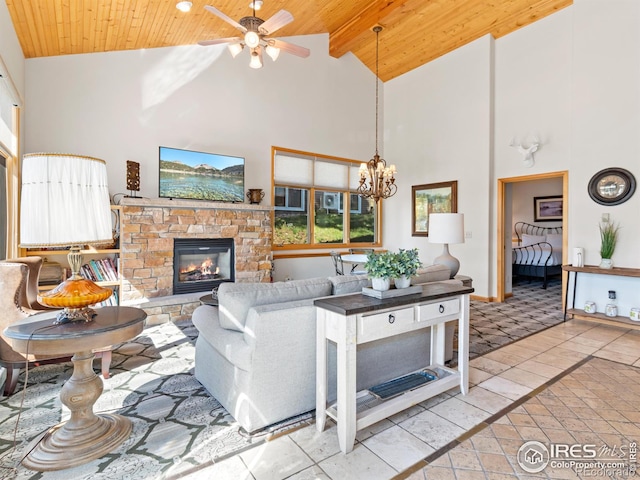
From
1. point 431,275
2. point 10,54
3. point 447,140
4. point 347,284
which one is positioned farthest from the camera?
point 447,140

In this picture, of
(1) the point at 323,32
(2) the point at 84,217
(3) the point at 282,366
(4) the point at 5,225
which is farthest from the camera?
(1) the point at 323,32

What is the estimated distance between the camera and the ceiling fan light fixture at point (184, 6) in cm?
393

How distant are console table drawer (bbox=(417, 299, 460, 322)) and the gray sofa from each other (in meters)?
0.41

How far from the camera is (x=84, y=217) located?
5.82 ft

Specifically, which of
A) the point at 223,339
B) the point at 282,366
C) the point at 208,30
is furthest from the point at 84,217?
the point at 208,30

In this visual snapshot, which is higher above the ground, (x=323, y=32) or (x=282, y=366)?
(x=323, y=32)

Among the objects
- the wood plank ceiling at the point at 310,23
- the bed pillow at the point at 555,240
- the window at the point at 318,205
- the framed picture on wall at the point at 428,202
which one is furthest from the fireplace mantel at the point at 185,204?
the bed pillow at the point at 555,240

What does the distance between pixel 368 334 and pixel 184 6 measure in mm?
4314

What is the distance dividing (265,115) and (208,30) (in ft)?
5.19

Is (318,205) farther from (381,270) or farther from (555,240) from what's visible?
(555,240)

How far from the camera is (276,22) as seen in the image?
330 centimetres

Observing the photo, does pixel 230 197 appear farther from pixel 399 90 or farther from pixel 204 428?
pixel 399 90

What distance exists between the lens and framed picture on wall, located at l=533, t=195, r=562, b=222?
28.9 ft

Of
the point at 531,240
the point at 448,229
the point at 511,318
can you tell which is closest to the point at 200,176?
the point at 448,229
